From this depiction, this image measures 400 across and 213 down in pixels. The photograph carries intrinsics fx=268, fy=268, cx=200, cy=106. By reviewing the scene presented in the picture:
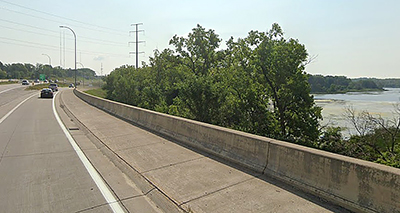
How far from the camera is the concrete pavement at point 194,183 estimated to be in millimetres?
4367

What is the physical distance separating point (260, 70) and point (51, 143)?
425 inches

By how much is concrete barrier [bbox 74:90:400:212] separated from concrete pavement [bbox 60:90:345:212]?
0.64 feet

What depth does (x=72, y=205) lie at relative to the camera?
4.62 m

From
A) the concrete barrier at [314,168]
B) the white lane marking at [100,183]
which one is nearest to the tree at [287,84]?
the concrete barrier at [314,168]

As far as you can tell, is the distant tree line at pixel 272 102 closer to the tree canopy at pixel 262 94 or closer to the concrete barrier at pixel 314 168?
the tree canopy at pixel 262 94

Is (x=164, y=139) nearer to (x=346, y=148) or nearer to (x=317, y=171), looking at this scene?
(x=317, y=171)

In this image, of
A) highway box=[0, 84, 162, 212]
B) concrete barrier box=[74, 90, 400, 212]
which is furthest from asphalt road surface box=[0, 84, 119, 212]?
concrete barrier box=[74, 90, 400, 212]

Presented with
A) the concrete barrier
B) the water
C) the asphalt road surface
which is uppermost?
the concrete barrier

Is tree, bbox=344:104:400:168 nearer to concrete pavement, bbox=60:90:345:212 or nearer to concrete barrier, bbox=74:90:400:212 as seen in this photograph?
concrete barrier, bbox=74:90:400:212

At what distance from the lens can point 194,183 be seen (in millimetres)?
5363

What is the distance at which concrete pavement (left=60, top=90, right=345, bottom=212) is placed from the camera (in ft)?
14.3

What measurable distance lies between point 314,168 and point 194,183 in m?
2.26

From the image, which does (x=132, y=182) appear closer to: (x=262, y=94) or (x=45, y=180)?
(x=45, y=180)

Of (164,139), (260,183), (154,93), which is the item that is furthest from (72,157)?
(154,93)
